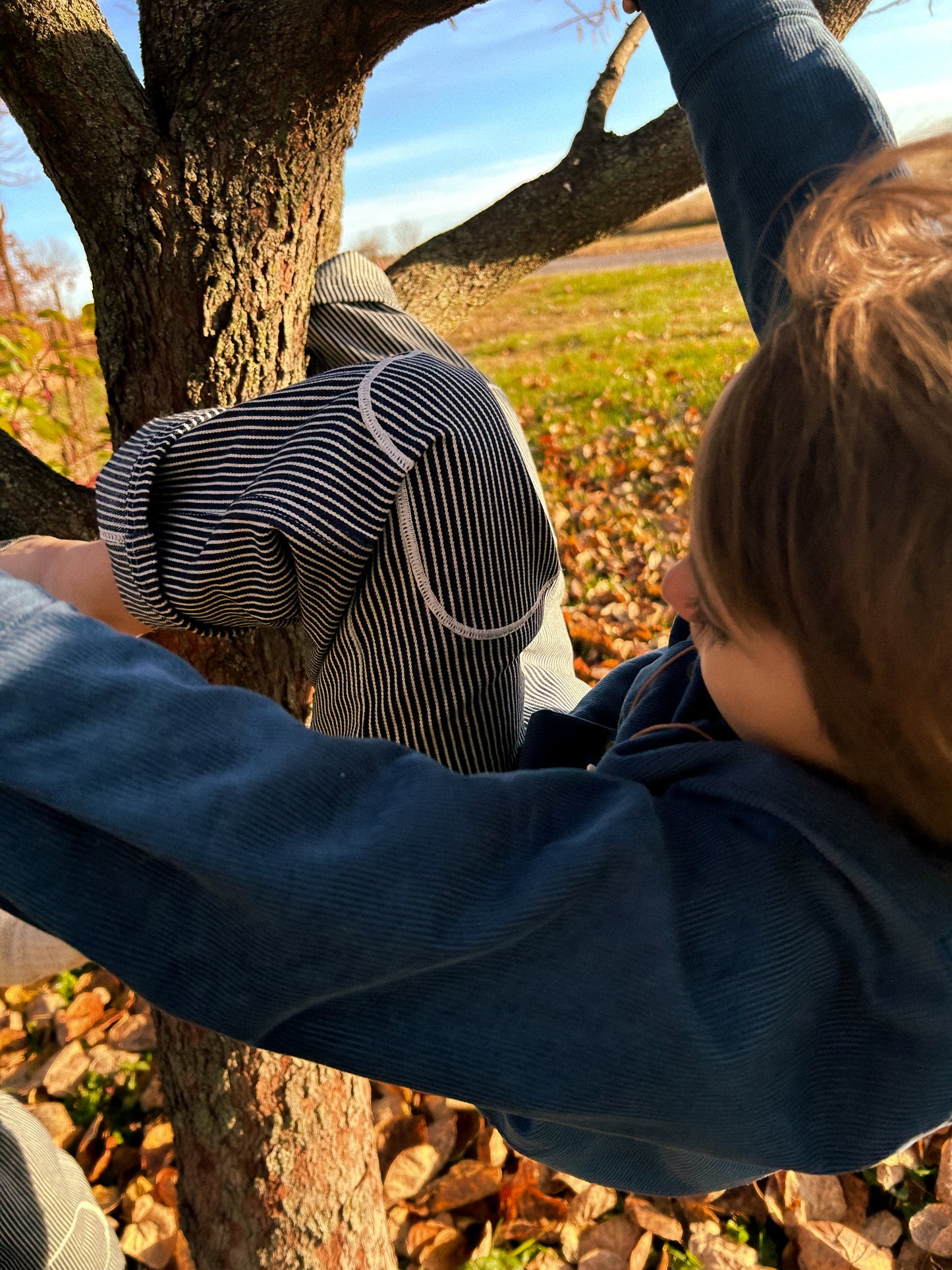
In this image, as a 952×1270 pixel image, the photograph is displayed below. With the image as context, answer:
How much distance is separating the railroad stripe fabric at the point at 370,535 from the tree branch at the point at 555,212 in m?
0.92

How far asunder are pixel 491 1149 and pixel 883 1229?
829 millimetres

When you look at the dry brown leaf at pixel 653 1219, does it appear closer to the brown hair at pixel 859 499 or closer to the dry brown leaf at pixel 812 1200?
the dry brown leaf at pixel 812 1200

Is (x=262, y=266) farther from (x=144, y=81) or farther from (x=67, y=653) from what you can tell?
(x=67, y=653)

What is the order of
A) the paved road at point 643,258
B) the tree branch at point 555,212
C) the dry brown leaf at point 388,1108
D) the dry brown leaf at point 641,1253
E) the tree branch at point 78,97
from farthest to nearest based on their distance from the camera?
the paved road at point 643,258 < the dry brown leaf at point 388,1108 < the tree branch at point 555,212 < the dry brown leaf at point 641,1253 < the tree branch at point 78,97

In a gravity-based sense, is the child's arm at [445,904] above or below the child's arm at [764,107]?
below

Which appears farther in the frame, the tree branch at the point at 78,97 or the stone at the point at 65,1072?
the stone at the point at 65,1072

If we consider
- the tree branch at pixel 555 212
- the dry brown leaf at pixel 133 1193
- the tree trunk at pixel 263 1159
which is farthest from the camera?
the dry brown leaf at pixel 133 1193

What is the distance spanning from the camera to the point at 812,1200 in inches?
75.9

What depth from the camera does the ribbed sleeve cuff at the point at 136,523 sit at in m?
1.07

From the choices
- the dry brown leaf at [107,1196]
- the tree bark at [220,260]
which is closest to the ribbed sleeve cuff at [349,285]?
the tree bark at [220,260]

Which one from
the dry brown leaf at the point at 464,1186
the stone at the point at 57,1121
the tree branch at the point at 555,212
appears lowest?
the dry brown leaf at the point at 464,1186

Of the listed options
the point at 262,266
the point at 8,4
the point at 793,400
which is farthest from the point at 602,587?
the point at 793,400

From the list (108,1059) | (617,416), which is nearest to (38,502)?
(108,1059)

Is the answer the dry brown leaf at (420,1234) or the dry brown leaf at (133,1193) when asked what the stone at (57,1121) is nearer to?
the dry brown leaf at (133,1193)
